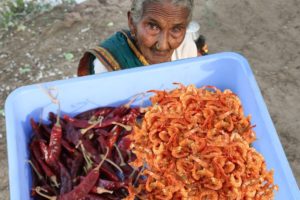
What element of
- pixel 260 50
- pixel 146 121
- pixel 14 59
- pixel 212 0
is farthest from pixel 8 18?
pixel 146 121

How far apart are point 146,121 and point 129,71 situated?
0.46 meters

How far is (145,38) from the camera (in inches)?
88.0

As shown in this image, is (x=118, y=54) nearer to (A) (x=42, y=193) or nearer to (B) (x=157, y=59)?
(B) (x=157, y=59)

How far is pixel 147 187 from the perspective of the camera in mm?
1732

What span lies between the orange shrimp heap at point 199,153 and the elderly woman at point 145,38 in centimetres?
46

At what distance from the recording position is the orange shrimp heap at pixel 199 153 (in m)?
1.65

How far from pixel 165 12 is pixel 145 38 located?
19 cm

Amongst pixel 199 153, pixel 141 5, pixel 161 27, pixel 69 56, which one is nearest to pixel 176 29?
pixel 161 27

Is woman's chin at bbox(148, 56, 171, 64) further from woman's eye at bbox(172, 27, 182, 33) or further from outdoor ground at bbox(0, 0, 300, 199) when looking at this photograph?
outdoor ground at bbox(0, 0, 300, 199)

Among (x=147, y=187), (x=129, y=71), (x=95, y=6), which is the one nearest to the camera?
(x=147, y=187)

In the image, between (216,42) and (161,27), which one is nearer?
(161,27)

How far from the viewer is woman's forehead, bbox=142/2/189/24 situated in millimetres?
2107

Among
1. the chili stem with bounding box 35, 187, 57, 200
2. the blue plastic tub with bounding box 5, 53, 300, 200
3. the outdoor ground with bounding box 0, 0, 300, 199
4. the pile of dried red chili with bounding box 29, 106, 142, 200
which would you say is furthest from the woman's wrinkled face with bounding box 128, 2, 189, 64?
the outdoor ground with bounding box 0, 0, 300, 199

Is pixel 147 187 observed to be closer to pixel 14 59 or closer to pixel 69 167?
pixel 69 167
